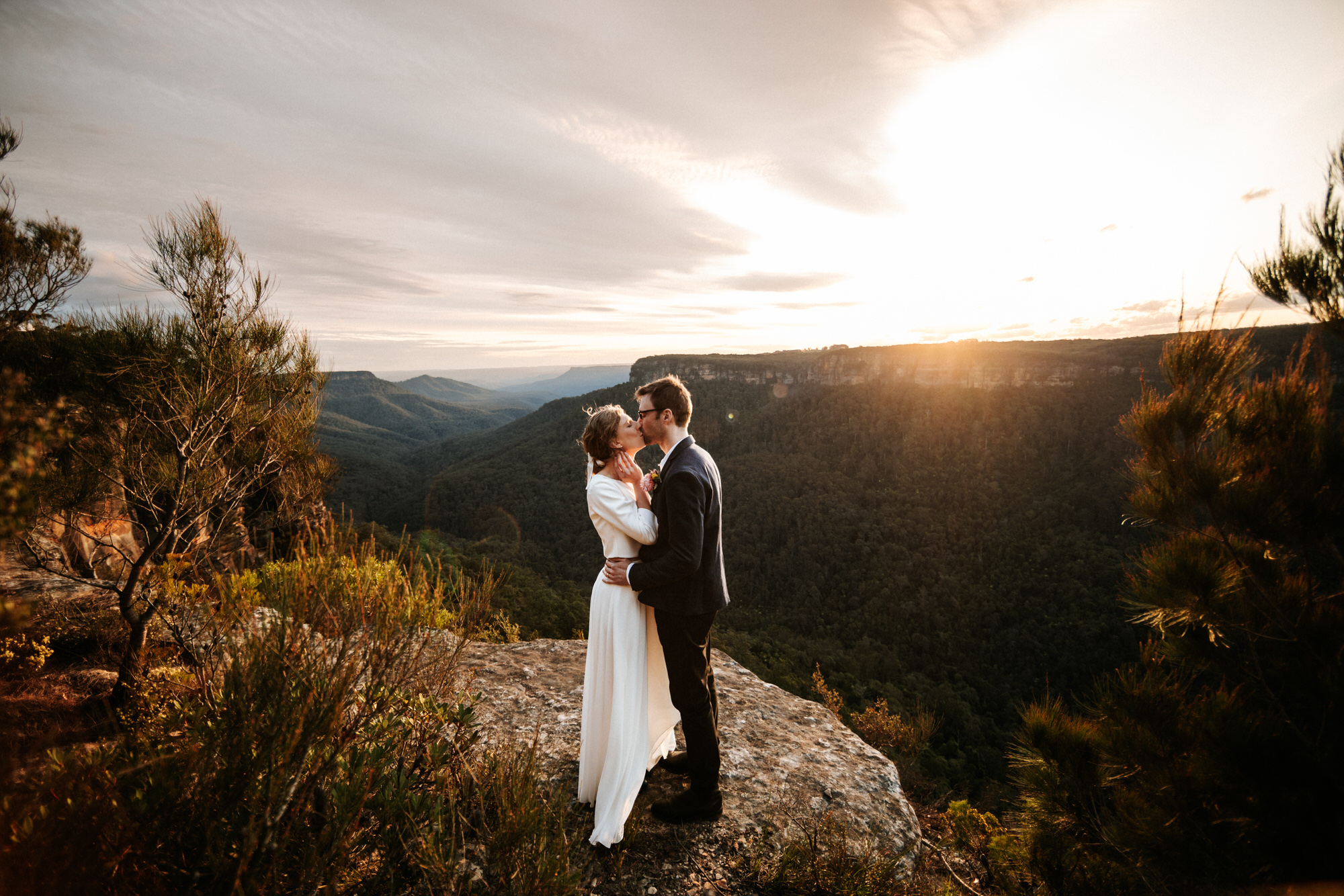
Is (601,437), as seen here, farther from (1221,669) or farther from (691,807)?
(1221,669)

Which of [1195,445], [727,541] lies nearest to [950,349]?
[727,541]

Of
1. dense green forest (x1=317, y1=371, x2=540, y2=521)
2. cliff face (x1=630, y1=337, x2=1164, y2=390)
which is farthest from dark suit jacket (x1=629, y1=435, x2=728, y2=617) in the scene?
cliff face (x1=630, y1=337, x2=1164, y2=390)

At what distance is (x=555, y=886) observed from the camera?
196 centimetres

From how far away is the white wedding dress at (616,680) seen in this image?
266 centimetres

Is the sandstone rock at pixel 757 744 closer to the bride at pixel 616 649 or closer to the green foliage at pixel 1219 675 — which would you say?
the bride at pixel 616 649

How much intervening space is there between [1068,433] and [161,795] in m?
54.1

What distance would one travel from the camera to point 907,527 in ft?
121

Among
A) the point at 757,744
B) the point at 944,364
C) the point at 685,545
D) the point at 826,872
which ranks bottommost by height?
the point at 757,744

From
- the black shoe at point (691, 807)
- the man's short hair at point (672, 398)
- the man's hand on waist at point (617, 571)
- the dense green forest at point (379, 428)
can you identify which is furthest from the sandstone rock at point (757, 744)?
the dense green forest at point (379, 428)

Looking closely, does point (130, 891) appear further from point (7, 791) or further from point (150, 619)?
point (150, 619)

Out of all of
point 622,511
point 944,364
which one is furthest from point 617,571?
point 944,364

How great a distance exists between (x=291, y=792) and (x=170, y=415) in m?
5.00

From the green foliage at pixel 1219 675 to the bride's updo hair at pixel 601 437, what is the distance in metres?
3.02

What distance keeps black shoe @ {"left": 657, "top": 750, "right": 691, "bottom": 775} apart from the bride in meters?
0.62
